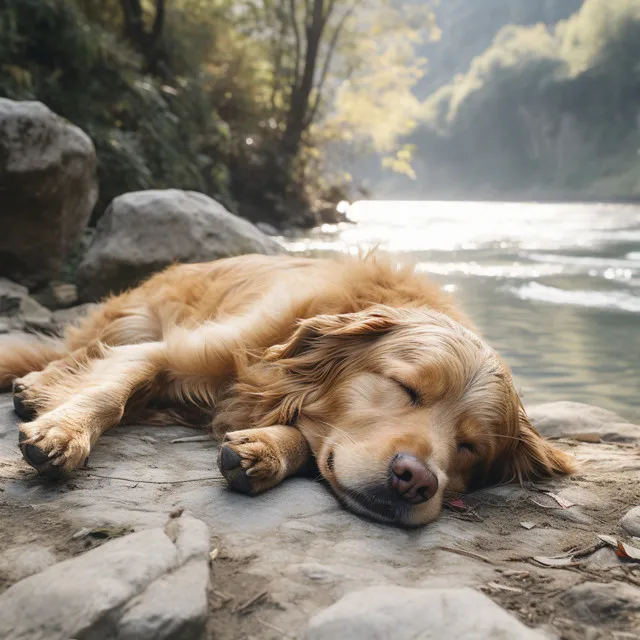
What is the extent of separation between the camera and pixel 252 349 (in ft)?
11.8

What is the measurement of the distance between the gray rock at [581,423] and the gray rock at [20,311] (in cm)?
391

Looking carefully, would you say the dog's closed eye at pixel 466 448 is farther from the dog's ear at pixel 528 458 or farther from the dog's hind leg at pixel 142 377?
the dog's hind leg at pixel 142 377

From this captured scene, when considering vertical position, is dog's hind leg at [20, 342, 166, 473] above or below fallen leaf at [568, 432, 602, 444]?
above

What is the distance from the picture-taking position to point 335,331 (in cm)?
332

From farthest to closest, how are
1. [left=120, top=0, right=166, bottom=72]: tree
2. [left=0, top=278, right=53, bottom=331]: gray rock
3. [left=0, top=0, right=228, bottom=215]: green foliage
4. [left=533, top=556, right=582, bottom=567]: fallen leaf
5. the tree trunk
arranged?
the tree trunk
[left=120, top=0, right=166, bottom=72]: tree
[left=0, top=0, right=228, bottom=215]: green foliage
[left=0, top=278, right=53, bottom=331]: gray rock
[left=533, top=556, right=582, bottom=567]: fallen leaf

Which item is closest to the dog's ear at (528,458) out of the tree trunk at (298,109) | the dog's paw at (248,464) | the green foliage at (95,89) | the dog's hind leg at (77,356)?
the dog's paw at (248,464)

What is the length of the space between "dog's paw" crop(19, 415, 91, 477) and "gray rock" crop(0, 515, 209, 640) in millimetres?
655

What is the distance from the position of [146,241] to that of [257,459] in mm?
4601

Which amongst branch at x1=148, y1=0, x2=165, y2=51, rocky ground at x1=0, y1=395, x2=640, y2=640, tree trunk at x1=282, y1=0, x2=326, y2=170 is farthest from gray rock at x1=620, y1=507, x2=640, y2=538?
tree trunk at x1=282, y1=0, x2=326, y2=170

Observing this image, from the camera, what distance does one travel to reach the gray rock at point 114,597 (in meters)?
1.68

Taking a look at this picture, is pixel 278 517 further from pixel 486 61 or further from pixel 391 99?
pixel 486 61

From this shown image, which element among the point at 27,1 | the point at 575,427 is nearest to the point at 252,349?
the point at 575,427

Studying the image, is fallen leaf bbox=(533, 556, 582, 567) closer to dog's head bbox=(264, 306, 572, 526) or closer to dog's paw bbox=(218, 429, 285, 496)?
dog's head bbox=(264, 306, 572, 526)

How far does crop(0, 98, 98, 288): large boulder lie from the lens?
6164 mm
